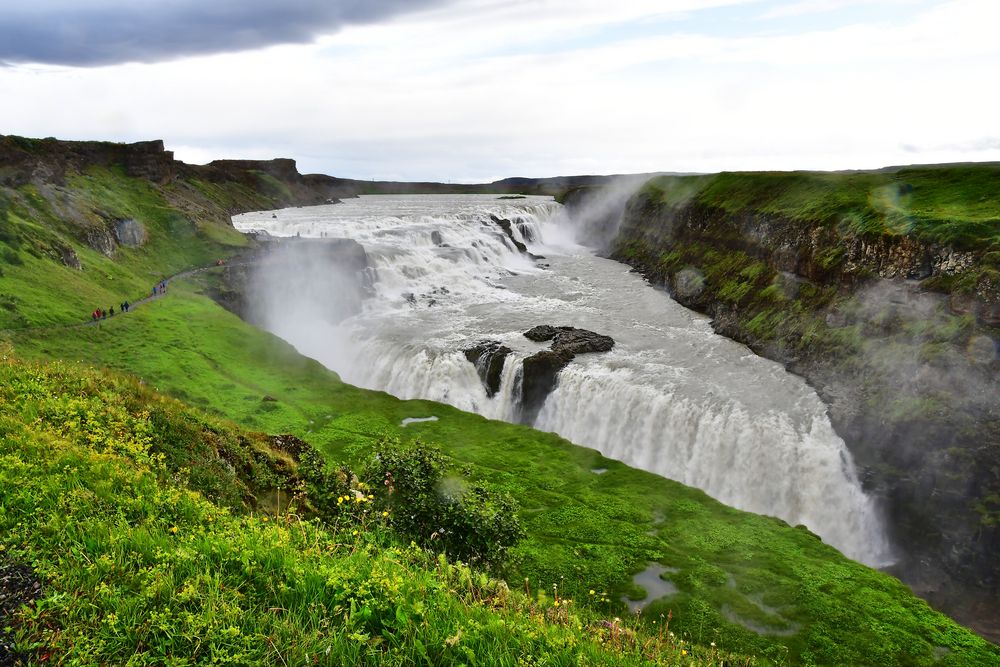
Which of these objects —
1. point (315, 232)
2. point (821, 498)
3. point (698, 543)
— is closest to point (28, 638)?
point (698, 543)

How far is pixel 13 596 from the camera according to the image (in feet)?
21.0

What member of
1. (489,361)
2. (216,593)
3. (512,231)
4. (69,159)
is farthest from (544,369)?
(69,159)

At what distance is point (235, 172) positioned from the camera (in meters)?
179

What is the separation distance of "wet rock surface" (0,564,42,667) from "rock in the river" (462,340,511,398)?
39060mm

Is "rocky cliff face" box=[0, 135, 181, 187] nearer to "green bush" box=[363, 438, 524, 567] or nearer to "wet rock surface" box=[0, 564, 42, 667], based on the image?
"green bush" box=[363, 438, 524, 567]

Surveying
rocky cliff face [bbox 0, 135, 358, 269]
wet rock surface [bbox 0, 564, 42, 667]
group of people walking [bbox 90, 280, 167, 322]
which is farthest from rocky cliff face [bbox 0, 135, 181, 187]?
wet rock surface [bbox 0, 564, 42, 667]

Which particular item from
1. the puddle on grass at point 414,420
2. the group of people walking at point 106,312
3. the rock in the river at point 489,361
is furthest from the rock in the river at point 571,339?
the group of people walking at point 106,312

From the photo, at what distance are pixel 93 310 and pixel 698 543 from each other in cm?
4795

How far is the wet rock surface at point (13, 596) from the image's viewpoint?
5773 millimetres

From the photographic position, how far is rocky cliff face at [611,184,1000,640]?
28.5 meters

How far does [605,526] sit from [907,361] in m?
23.2

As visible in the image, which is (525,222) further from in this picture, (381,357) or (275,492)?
(275,492)

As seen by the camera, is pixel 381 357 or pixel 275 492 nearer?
pixel 275 492

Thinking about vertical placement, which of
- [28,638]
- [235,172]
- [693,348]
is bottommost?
[693,348]
